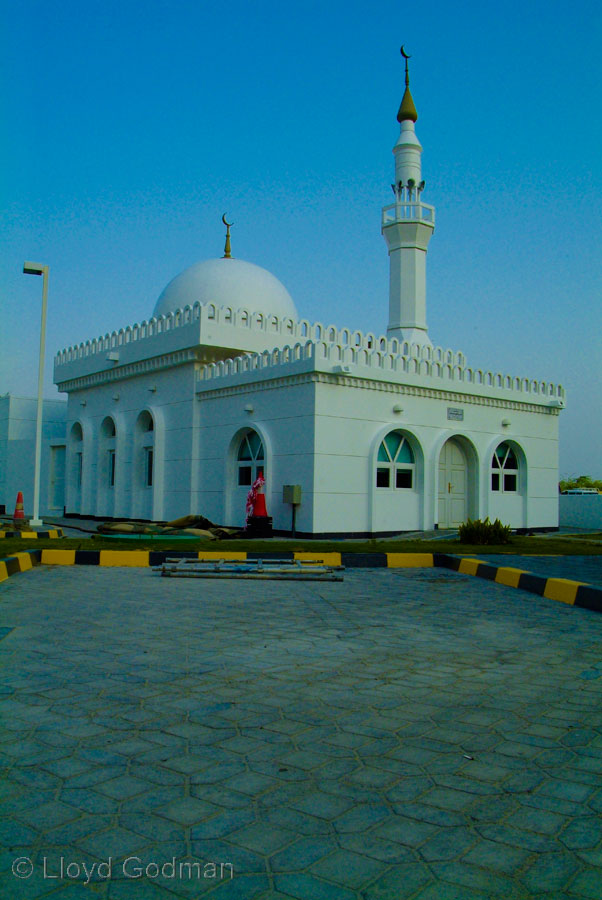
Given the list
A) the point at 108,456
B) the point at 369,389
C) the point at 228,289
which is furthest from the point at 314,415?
the point at 108,456

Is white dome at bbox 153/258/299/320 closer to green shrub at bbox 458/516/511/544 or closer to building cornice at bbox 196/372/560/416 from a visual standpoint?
building cornice at bbox 196/372/560/416

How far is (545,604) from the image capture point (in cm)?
814

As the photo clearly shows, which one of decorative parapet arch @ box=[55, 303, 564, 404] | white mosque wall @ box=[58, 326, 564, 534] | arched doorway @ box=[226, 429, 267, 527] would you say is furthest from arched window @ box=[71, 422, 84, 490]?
arched doorway @ box=[226, 429, 267, 527]

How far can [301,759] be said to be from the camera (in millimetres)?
3459

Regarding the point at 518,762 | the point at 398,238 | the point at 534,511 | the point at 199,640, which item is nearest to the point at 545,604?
the point at 199,640

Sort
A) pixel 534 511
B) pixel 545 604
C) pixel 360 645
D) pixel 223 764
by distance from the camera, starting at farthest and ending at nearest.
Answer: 1. pixel 534 511
2. pixel 545 604
3. pixel 360 645
4. pixel 223 764

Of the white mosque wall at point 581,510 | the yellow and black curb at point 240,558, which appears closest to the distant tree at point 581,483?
the white mosque wall at point 581,510

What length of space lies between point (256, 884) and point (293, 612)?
16.1 feet

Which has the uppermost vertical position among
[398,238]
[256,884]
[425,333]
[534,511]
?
[398,238]

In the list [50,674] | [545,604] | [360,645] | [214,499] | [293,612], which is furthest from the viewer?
[214,499]

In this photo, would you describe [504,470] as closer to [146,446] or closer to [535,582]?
[146,446]

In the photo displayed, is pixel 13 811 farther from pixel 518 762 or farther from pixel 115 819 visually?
pixel 518 762

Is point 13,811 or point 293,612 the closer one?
point 13,811

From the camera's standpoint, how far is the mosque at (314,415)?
1722 cm
